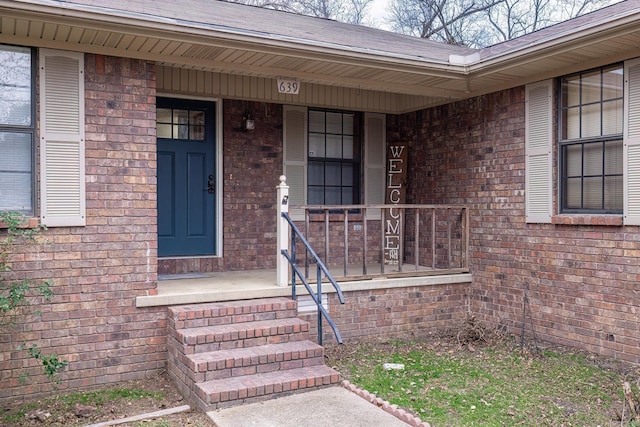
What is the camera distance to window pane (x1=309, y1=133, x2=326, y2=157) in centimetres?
791

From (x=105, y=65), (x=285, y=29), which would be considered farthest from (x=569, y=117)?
(x=105, y=65)

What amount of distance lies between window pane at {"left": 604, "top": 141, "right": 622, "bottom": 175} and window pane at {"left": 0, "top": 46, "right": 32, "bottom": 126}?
549cm

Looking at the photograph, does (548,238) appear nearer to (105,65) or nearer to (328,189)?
(328,189)

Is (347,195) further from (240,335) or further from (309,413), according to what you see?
(309,413)

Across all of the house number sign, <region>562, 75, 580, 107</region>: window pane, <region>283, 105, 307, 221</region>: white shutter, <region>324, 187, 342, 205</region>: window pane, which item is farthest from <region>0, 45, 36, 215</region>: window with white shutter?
<region>562, 75, 580, 107</region>: window pane

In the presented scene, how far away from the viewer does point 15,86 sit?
4629mm

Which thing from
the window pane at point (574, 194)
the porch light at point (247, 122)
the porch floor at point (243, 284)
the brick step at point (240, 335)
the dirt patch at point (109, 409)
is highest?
the porch light at point (247, 122)

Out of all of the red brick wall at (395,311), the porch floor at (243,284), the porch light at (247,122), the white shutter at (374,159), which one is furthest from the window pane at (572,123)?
the porch light at (247,122)

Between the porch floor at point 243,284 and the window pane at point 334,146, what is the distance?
179cm

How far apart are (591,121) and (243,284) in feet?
13.3

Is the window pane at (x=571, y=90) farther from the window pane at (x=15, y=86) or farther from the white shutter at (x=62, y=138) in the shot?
the window pane at (x=15, y=86)

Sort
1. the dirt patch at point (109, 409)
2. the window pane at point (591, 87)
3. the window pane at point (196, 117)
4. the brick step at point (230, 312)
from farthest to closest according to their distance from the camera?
1. the window pane at point (196, 117)
2. the window pane at point (591, 87)
3. the brick step at point (230, 312)
4. the dirt patch at point (109, 409)

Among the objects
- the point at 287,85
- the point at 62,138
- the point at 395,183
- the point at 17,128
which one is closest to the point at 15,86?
the point at 17,128

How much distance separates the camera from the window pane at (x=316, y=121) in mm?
7906
